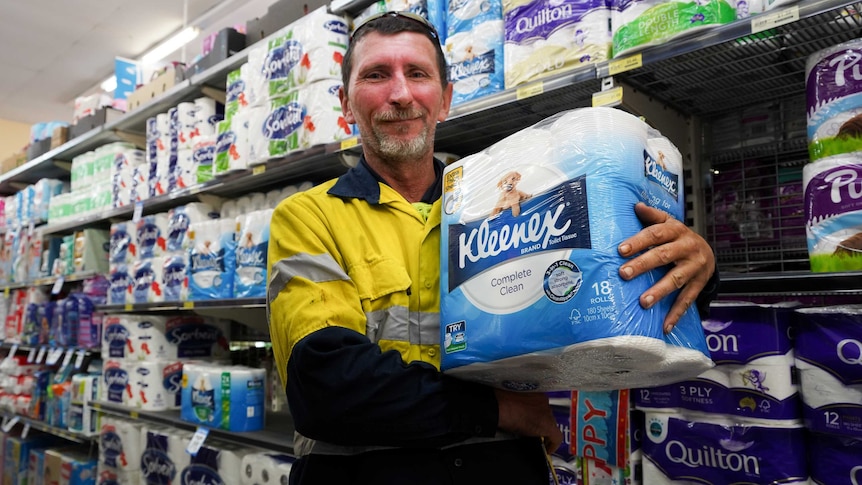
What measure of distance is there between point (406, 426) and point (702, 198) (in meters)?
1.32

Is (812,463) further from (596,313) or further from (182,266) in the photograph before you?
(182,266)

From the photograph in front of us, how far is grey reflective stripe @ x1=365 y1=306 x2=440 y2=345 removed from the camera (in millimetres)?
1125

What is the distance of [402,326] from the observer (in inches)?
44.3

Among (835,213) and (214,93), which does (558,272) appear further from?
(214,93)

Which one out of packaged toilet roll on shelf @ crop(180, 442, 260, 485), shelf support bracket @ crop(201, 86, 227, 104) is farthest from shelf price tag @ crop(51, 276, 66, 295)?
packaged toilet roll on shelf @ crop(180, 442, 260, 485)

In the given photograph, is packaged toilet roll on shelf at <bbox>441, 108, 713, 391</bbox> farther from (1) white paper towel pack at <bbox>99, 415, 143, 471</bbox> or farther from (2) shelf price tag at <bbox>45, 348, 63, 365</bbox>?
(2) shelf price tag at <bbox>45, 348, 63, 365</bbox>

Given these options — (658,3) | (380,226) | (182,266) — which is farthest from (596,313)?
(182,266)

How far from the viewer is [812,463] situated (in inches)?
49.9

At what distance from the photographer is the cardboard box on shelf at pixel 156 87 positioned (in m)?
3.50

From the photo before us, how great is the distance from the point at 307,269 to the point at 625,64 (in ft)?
3.18

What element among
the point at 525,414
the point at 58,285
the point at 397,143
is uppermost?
the point at 397,143

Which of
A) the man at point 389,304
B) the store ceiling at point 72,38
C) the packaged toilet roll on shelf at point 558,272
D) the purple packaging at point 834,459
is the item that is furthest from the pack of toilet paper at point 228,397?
the store ceiling at point 72,38

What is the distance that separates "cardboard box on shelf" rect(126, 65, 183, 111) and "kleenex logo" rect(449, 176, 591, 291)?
311cm

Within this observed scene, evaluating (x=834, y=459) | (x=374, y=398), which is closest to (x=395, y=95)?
(x=374, y=398)
